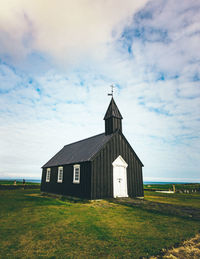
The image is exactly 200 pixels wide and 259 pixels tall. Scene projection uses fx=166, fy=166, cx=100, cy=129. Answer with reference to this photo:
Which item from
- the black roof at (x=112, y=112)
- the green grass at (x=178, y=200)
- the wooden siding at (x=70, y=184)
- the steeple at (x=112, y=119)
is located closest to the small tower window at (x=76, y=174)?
the wooden siding at (x=70, y=184)

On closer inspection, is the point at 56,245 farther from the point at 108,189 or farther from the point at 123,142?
the point at 123,142

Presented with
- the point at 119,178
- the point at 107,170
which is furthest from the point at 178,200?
the point at 107,170

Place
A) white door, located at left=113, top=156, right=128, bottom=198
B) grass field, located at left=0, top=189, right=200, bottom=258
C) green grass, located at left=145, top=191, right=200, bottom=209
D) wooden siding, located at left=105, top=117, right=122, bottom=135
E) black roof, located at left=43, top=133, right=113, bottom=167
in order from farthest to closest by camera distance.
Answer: wooden siding, located at left=105, top=117, right=122, bottom=135
black roof, located at left=43, top=133, right=113, bottom=167
white door, located at left=113, top=156, right=128, bottom=198
green grass, located at left=145, top=191, right=200, bottom=209
grass field, located at left=0, top=189, right=200, bottom=258

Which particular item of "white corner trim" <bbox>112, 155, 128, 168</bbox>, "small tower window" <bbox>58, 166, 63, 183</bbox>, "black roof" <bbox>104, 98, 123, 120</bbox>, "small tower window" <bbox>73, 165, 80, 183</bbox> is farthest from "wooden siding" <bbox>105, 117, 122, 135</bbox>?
"small tower window" <bbox>58, 166, 63, 183</bbox>

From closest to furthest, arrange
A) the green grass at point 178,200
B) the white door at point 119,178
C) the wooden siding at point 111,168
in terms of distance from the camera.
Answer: the green grass at point 178,200 < the wooden siding at point 111,168 < the white door at point 119,178

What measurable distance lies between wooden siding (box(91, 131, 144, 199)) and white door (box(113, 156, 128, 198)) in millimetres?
439

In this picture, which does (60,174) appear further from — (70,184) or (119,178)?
(119,178)

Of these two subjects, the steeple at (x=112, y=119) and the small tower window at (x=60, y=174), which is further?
the small tower window at (x=60, y=174)

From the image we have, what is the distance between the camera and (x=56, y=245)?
5.58 m

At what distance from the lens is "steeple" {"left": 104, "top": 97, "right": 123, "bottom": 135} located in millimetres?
20312

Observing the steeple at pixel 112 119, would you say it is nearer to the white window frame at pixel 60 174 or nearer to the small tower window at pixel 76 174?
the small tower window at pixel 76 174

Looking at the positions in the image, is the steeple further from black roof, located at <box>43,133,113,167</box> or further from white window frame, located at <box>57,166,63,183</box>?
white window frame, located at <box>57,166,63,183</box>

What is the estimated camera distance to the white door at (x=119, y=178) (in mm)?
17837

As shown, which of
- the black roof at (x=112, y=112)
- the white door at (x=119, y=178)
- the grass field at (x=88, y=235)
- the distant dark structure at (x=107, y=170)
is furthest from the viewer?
the black roof at (x=112, y=112)
